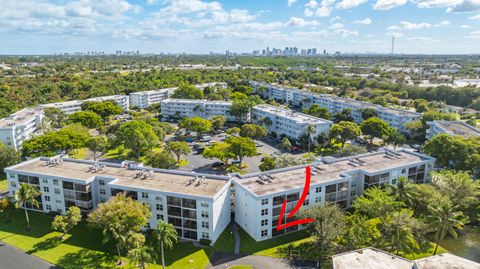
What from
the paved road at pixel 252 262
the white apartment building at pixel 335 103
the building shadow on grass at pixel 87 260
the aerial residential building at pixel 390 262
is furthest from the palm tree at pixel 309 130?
the building shadow on grass at pixel 87 260

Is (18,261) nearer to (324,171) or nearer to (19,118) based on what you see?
(324,171)

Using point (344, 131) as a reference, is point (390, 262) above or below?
below

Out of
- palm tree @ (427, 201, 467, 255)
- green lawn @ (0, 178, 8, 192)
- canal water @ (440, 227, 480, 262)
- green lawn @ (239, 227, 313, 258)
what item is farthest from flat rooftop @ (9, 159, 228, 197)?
canal water @ (440, 227, 480, 262)

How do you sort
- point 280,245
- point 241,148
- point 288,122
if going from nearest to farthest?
point 280,245, point 241,148, point 288,122

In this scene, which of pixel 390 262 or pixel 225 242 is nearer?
pixel 390 262

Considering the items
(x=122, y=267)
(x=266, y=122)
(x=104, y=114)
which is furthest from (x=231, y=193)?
(x=104, y=114)

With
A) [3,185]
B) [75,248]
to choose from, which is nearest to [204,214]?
[75,248]

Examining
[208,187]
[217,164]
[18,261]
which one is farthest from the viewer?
[217,164]
